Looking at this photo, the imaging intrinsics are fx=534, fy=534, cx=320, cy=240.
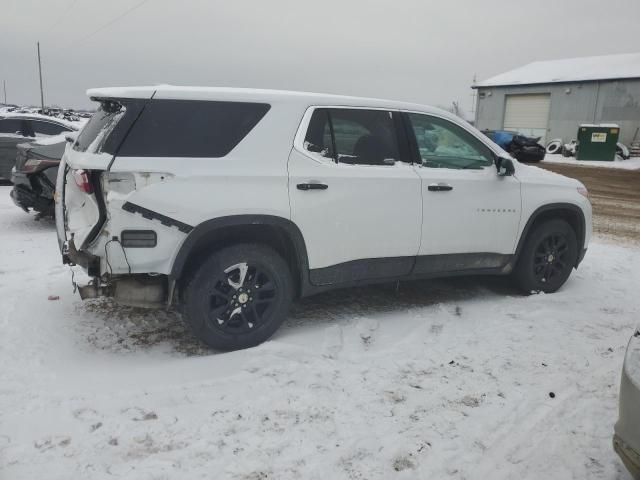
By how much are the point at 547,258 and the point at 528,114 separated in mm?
30625

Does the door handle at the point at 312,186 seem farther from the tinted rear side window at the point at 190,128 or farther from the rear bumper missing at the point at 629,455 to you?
the rear bumper missing at the point at 629,455

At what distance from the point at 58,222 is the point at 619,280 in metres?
5.76

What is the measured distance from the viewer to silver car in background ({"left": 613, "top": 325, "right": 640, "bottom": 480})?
85.5 inches

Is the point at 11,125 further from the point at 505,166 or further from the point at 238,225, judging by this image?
the point at 505,166

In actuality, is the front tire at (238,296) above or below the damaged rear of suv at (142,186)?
below

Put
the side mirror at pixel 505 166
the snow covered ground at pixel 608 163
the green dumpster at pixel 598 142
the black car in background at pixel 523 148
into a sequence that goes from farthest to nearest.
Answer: the green dumpster at pixel 598 142 → the black car in background at pixel 523 148 → the snow covered ground at pixel 608 163 → the side mirror at pixel 505 166

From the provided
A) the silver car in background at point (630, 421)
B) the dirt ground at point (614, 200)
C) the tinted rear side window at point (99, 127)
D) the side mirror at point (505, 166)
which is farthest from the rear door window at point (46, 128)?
the silver car in background at point (630, 421)

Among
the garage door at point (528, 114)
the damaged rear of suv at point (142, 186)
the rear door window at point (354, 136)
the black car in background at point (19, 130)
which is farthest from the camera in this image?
the garage door at point (528, 114)

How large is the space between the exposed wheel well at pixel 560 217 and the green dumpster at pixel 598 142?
2148cm

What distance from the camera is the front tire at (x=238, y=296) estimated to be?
374cm

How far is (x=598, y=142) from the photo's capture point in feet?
79.1

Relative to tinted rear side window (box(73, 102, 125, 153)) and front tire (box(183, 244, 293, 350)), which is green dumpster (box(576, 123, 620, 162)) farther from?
tinted rear side window (box(73, 102, 125, 153))

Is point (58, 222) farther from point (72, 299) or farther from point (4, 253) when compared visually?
point (4, 253)

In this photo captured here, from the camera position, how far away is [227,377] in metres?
3.57
